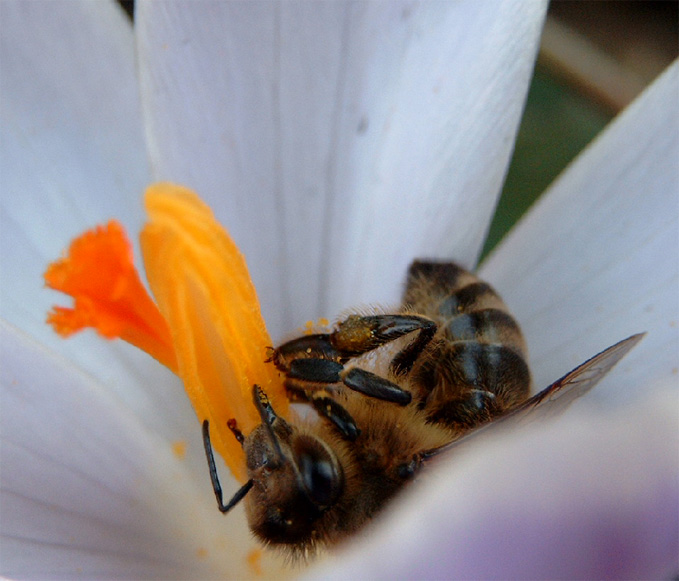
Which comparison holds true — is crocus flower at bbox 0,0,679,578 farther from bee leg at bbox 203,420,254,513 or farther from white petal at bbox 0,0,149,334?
bee leg at bbox 203,420,254,513

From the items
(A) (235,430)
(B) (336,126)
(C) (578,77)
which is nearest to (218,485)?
(A) (235,430)

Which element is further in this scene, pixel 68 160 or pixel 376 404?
pixel 68 160

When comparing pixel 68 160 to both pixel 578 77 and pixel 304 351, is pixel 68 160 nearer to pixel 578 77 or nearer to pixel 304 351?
pixel 304 351

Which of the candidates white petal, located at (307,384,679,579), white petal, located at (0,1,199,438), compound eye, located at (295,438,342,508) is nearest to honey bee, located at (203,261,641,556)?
compound eye, located at (295,438,342,508)

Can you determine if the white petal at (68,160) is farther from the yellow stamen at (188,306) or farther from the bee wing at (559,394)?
the bee wing at (559,394)

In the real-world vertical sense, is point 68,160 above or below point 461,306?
above

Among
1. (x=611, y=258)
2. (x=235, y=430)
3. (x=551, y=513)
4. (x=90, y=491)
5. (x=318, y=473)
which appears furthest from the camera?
(x=611, y=258)
